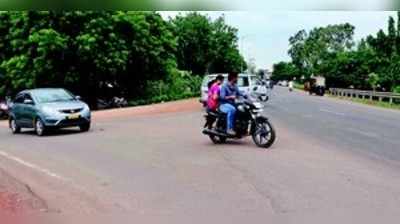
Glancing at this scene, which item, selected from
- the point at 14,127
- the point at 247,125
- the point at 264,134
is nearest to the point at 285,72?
the point at 14,127

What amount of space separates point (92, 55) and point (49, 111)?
698 inches

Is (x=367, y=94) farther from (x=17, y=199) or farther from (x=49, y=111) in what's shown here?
(x=17, y=199)

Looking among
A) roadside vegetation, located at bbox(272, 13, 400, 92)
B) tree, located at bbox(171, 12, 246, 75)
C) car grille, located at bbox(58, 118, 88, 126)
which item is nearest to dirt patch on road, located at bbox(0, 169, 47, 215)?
car grille, located at bbox(58, 118, 88, 126)

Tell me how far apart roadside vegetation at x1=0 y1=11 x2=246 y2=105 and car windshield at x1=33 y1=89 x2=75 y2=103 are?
11183 mm

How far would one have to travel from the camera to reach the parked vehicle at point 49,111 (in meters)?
17.6

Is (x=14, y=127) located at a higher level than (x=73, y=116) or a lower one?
lower

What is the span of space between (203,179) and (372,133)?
29.6 feet

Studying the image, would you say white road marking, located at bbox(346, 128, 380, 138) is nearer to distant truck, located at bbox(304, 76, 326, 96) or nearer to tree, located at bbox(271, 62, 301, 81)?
distant truck, located at bbox(304, 76, 326, 96)

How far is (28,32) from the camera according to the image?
119ft

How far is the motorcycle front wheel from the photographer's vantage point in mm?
12288

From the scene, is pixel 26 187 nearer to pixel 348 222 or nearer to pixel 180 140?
pixel 348 222

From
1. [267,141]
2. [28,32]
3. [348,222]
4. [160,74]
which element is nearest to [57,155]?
[267,141]

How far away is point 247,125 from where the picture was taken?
506 inches

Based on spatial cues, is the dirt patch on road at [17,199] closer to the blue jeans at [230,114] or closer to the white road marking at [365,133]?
the blue jeans at [230,114]
